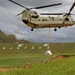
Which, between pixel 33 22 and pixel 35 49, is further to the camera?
pixel 35 49

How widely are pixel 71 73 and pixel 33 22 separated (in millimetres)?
67627

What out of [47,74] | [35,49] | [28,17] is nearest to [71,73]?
[47,74]

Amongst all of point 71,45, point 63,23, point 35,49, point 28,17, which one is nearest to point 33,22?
point 28,17

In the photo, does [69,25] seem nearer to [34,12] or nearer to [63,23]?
[63,23]

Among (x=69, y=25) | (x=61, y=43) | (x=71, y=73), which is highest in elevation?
(x=71, y=73)

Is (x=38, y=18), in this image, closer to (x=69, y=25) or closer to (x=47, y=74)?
(x=69, y=25)

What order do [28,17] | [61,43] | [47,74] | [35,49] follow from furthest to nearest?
[61,43], [35,49], [28,17], [47,74]

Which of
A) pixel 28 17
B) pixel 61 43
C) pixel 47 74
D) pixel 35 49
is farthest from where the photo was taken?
pixel 61 43

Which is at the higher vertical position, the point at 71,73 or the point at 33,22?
the point at 71,73

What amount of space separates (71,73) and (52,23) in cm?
7111

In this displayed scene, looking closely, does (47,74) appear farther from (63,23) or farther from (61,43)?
(61,43)

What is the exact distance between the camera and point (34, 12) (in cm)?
8731

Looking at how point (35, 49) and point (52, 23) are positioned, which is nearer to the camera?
point (52, 23)

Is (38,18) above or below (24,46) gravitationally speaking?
above
